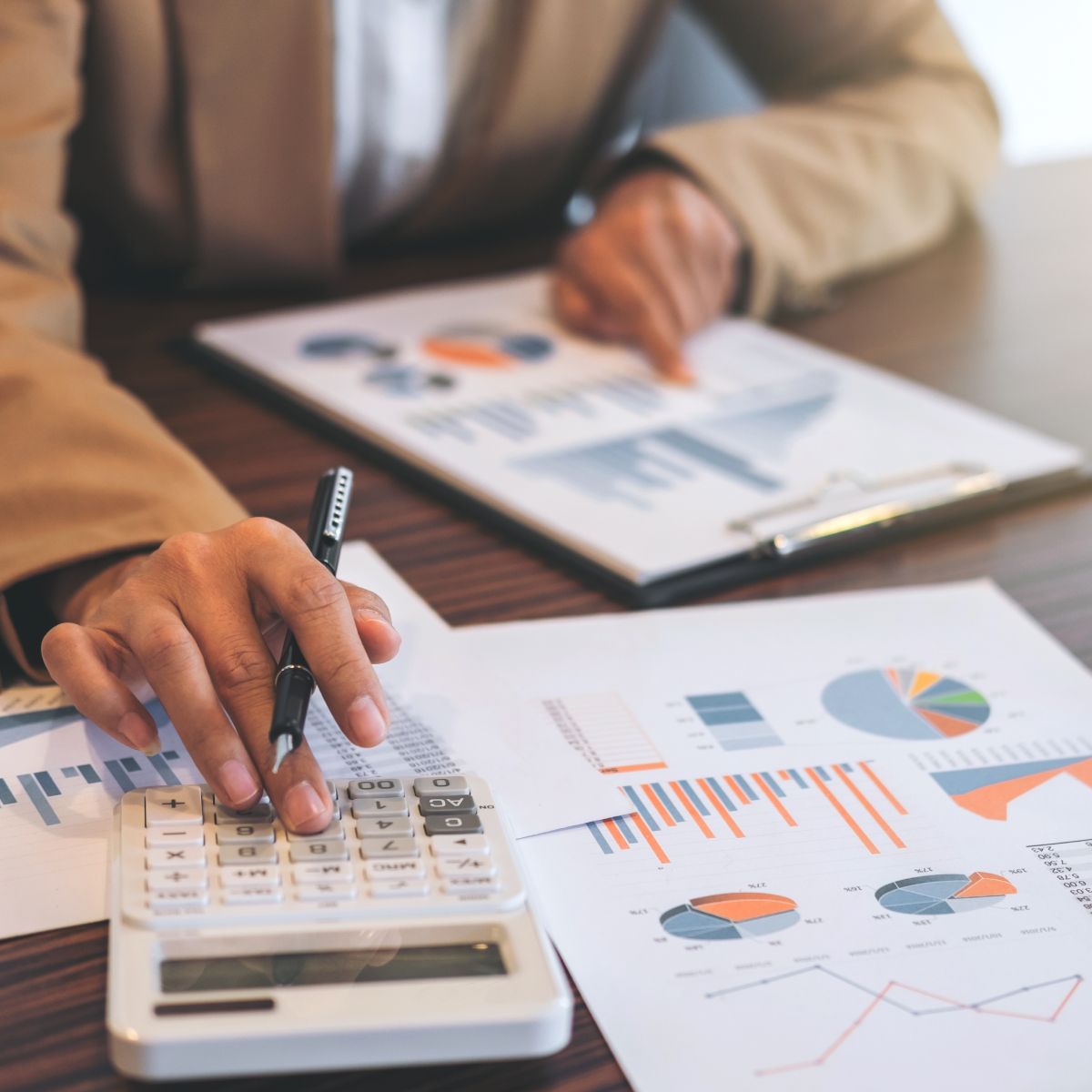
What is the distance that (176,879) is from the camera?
379mm

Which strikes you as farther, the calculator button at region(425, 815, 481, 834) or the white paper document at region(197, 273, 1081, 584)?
the white paper document at region(197, 273, 1081, 584)

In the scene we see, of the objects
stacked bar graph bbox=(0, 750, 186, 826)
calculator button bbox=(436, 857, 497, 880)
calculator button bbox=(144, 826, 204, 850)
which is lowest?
stacked bar graph bbox=(0, 750, 186, 826)

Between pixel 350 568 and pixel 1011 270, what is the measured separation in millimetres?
729

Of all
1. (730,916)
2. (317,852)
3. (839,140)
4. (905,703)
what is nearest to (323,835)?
(317,852)

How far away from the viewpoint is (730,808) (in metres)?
0.46

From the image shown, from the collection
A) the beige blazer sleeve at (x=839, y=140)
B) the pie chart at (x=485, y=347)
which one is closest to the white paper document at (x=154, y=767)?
the pie chart at (x=485, y=347)

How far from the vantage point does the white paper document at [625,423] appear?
0.66 meters

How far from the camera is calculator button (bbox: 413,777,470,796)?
43cm

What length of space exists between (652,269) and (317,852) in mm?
606

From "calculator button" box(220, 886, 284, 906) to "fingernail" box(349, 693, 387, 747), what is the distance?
0.07 meters

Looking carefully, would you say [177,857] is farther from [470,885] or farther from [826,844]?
[826,844]

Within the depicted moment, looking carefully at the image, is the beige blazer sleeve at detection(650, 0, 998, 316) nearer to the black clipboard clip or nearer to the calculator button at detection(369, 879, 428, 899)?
the black clipboard clip

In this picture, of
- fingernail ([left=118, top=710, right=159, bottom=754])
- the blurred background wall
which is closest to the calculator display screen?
fingernail ([left=118, top=710, right=159, bottom=754])

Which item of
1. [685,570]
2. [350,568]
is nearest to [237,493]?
[350,568]
